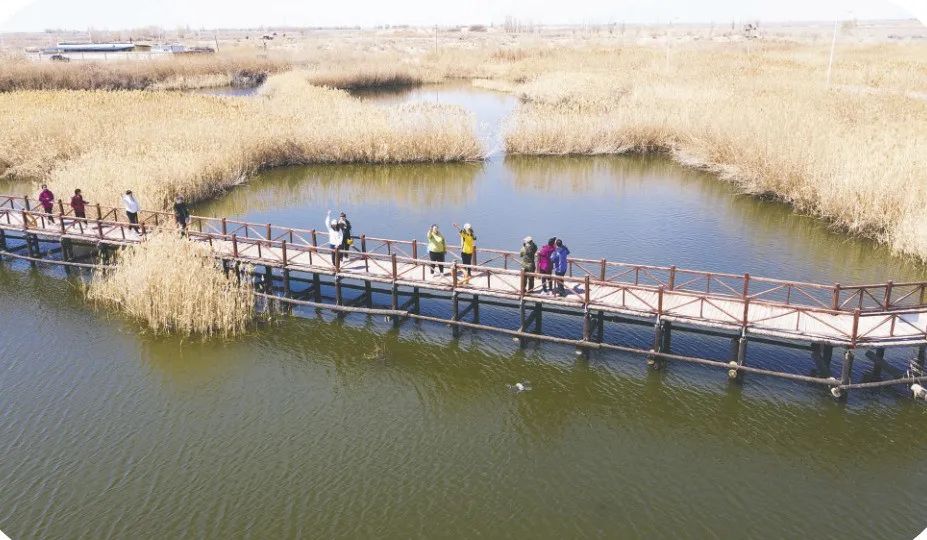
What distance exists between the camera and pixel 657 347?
17.8 m

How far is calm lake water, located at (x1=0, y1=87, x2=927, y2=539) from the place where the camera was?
1330 centimetres

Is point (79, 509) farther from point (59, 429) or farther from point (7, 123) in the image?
point (7, 123)

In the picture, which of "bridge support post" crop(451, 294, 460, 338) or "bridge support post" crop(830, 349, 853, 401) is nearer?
"bridge support post" crop(830, 349, 853, 401)

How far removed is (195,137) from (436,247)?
22.6 metres

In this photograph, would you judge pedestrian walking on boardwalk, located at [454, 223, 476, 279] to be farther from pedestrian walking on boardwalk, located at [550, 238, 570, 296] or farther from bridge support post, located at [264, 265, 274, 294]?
bridge support post, located at [264, 265, 274, 294]

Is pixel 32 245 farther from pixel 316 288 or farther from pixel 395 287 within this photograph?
pixel 395 287

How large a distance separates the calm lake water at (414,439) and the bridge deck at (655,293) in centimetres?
150

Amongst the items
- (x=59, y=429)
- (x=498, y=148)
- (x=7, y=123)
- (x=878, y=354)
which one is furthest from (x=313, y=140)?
(x=878, y=354)

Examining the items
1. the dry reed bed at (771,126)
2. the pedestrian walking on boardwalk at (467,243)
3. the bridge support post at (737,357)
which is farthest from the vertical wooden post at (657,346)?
the dry reed bed at (771,126)

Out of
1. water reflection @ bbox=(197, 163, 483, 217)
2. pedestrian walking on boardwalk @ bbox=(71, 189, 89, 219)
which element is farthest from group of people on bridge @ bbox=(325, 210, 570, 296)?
water reflection @ bbox=(197, 163, 483, 217)

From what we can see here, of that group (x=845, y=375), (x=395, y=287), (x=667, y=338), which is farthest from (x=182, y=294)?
(x=845, y=375)

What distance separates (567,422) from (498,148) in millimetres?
30817

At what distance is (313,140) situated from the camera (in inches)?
1631

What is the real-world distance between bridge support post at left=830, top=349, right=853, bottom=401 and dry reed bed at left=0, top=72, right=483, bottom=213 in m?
25.4
